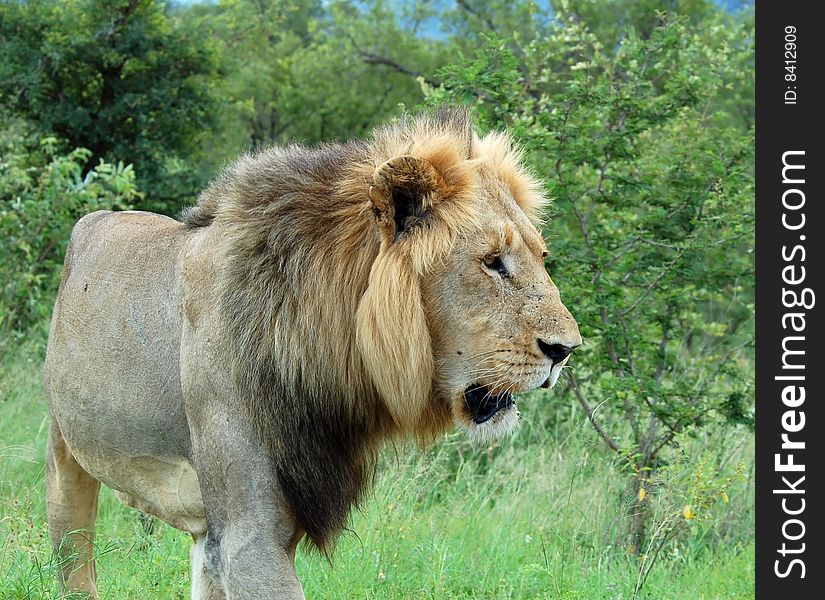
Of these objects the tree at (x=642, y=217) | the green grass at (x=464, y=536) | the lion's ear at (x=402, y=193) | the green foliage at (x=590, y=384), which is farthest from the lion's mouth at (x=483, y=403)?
the tree at (x=642, y=217)

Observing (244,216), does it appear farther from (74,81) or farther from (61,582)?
(74,81)

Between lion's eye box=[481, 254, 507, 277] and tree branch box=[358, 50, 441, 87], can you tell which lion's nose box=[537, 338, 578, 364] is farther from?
tree branch box=[358, 50, 441, 87]

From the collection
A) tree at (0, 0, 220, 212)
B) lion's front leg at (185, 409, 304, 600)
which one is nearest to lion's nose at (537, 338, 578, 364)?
lion's front leg at (185, 409, 304, 600)

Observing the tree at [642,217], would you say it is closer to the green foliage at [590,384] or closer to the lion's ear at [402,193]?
the green foliage at [590,384]

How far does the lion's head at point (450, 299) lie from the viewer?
2.58 metres

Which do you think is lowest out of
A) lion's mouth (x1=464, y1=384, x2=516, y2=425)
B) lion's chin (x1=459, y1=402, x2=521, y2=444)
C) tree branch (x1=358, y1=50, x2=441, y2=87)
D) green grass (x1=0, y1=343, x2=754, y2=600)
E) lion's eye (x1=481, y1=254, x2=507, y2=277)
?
green grass (x1=0, y1=343, x2=754, y2=600)

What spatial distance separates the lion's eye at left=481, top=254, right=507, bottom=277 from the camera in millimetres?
2625

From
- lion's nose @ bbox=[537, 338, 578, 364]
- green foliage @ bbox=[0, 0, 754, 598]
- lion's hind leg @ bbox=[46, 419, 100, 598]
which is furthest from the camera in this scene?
green foliage @ bbox=[0, 0, 754, 598]

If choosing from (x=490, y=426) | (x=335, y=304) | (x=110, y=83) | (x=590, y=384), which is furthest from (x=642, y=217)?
(x=110, y=83)

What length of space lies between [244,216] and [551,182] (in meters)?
2.65

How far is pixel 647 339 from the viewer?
5.40 metres

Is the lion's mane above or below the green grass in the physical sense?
above
